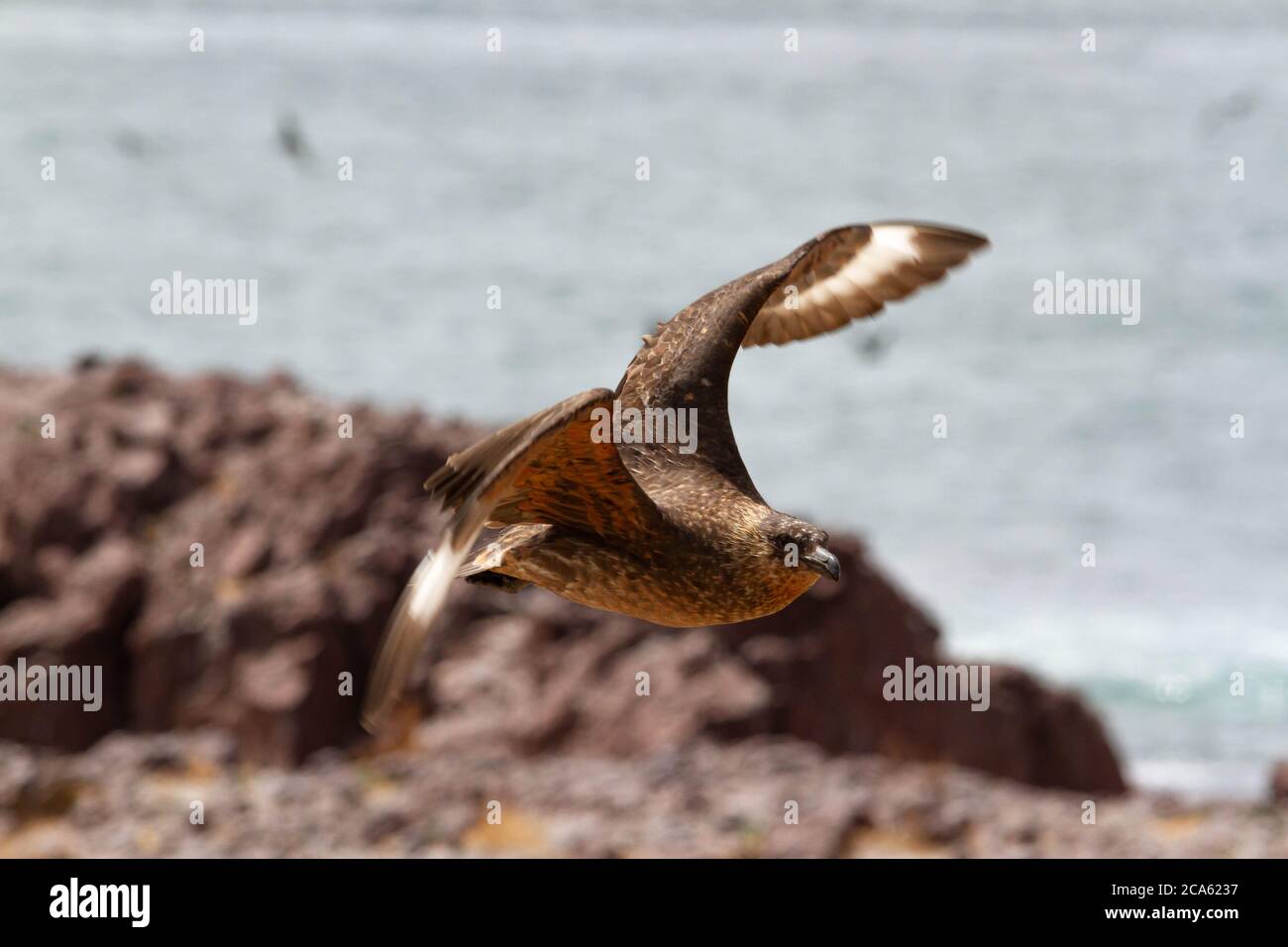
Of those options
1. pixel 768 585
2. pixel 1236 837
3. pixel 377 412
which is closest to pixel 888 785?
pixel 1236 837

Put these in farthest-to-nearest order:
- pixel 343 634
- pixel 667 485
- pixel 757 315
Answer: pixel 343 634 < pixel 757 315 < pixel 667 485

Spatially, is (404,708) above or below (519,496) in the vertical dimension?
below

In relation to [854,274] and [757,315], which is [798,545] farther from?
[854,274]

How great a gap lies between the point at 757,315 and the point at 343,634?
12325mm

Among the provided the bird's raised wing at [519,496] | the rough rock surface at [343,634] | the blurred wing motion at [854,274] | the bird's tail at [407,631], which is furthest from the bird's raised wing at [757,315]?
the rough rock surface at [343,634]

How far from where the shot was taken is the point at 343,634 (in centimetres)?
1897

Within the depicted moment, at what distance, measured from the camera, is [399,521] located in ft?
64.2

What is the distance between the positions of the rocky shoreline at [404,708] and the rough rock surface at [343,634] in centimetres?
4

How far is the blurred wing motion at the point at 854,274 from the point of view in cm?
761

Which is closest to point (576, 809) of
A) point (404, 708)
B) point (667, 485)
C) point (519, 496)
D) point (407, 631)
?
point (404, 708)

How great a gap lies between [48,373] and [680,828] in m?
13.6

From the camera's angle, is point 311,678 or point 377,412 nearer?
point 311,678

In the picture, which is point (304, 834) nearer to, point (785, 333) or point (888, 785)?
point (888, 785)

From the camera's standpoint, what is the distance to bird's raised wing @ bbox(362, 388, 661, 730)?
401 centimetres
